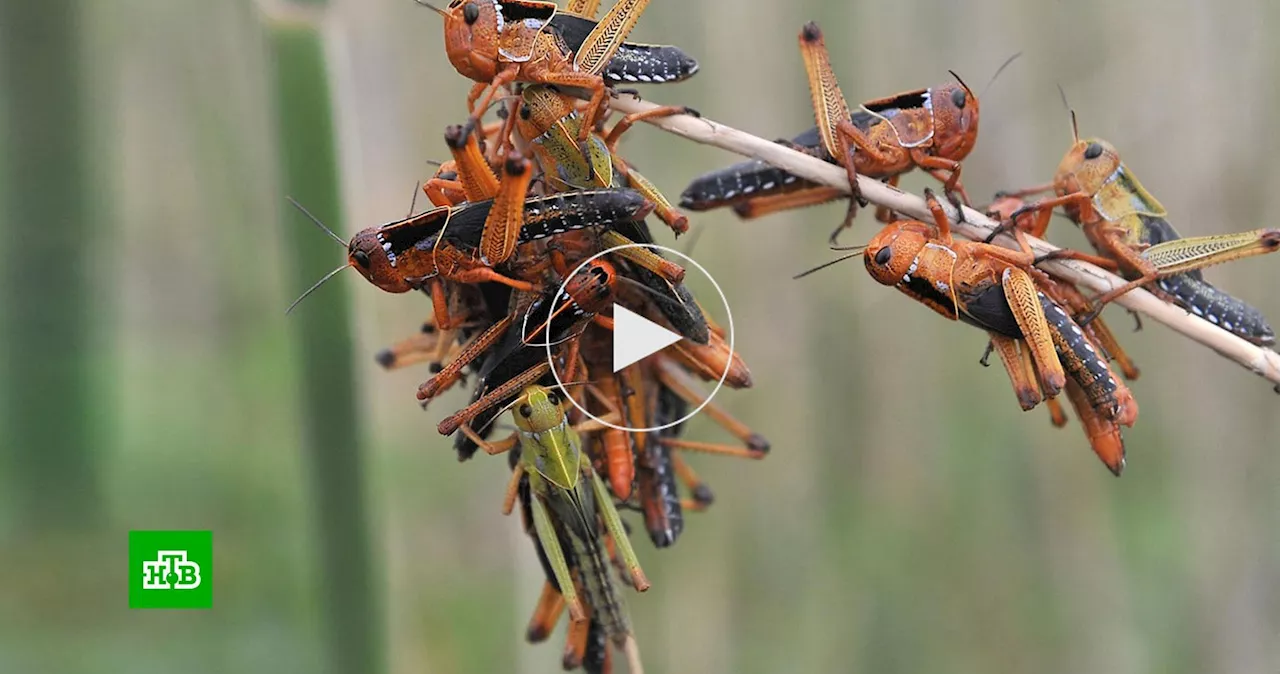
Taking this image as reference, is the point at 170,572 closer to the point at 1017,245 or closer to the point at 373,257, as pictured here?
the point at 373,257

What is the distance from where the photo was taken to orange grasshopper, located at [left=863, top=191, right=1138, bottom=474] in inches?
59.0

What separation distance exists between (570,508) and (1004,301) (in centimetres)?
88

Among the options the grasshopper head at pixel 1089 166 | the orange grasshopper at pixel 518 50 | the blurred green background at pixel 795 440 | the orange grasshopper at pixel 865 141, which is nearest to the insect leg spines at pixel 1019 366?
the orange grasshopper at pixel 865 141

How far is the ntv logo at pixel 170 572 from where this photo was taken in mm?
2301

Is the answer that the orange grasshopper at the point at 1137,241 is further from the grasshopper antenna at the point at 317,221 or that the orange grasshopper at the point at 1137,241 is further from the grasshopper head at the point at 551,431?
the grasshopper antenna at the point at 317,221

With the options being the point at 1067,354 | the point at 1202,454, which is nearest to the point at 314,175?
the point at 1067,354

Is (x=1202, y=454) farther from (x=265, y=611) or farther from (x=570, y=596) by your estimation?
(x=265, y=611)

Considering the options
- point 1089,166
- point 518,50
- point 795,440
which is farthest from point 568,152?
point 795,440

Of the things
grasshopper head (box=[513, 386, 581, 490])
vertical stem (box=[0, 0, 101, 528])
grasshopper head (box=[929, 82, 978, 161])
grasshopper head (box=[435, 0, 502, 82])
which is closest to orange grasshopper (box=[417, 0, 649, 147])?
grasshopper head (box=[435, 0, 502, 82])

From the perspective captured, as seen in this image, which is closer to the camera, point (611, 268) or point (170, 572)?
point (611, 268)

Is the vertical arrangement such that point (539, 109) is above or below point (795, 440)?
above

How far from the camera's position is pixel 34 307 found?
2.70 m

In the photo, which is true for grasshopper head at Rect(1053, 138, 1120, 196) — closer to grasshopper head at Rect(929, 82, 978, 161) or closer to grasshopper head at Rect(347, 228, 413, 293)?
grasshopper head at Rect(929, 82, 978, 161)

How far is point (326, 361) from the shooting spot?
1.53 m
